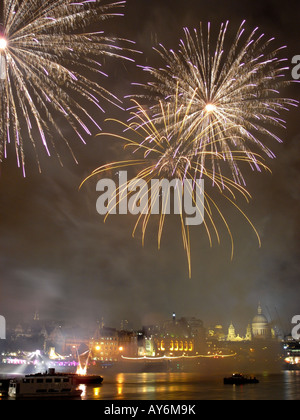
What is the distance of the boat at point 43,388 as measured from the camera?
1870 inches

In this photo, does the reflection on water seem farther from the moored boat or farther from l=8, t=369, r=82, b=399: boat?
the moored boat

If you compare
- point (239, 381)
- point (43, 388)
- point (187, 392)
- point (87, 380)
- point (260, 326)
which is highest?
point (260, 326)

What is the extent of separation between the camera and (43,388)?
4806 cm

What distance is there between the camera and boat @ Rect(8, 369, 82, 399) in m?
47.5

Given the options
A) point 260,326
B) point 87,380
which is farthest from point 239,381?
point 260,326

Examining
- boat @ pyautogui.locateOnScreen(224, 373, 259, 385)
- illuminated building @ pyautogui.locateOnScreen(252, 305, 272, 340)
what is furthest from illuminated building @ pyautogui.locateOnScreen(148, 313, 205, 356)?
boat @ pyautogui.locateOnScreen(224, 373, 259, 385)

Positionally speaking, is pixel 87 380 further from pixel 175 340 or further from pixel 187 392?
pixel 175 340

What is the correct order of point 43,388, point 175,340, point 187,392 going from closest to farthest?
point 43,388, point 187,392, point 175,340

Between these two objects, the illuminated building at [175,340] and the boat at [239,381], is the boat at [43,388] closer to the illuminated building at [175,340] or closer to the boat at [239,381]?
the boat at [239,381]

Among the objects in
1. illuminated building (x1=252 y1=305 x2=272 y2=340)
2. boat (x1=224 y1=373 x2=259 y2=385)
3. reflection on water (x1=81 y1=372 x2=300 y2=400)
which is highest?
illuminated building (x1=252 y1=305 x2=272 y2=340)

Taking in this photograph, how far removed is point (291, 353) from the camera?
165 m

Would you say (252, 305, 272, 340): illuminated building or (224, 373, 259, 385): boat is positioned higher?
(252, 305, 272, 340): illuminated building
